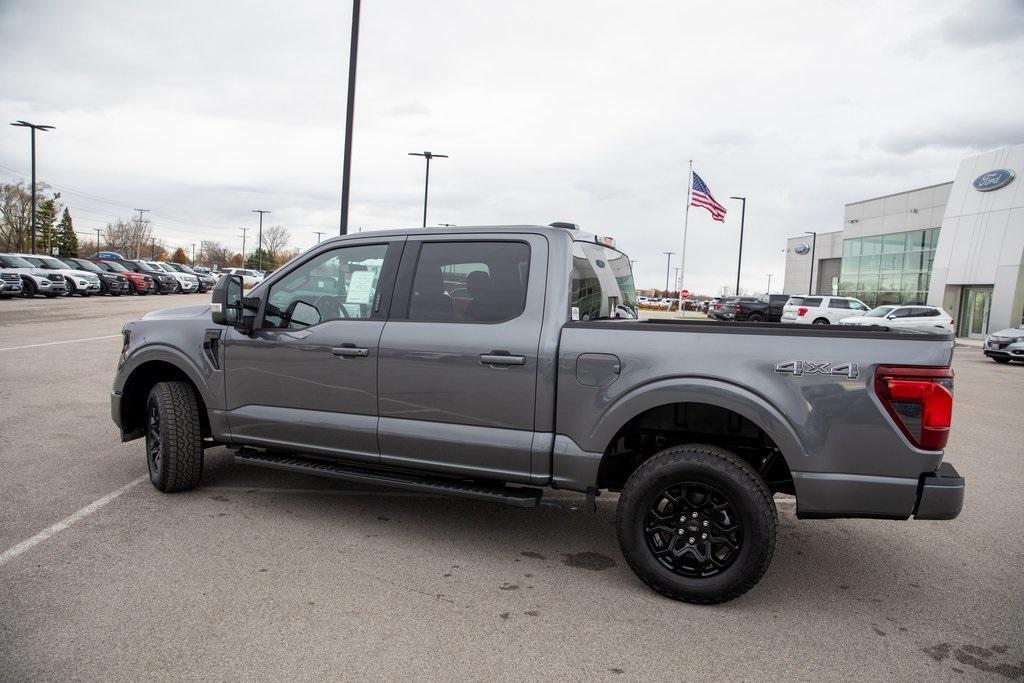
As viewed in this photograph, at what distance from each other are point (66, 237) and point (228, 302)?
318 feet

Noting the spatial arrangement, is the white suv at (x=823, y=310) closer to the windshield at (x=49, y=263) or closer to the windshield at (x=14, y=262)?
the windshield at (x=49, y=263)

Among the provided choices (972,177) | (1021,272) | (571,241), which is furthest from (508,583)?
(972,177)

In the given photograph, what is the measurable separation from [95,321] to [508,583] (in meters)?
18.6

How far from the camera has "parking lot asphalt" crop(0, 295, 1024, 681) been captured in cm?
288

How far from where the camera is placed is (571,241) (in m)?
4.08

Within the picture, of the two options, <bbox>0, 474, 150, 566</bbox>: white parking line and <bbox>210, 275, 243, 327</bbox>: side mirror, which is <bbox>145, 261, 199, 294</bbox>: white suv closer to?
<bbox>0, 474, 150, 566</bbox>: white parking line

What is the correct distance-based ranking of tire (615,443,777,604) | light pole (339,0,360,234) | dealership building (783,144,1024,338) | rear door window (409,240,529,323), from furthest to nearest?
dealership building (783,144,1024,338) < light pole (339,0,360,234) < rear door window (409,240,529,323) < tire (615,443,777,604)

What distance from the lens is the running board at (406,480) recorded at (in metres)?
Answer: 3.82

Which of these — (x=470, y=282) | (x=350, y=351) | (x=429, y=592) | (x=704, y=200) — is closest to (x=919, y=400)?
(x=470, y=282)

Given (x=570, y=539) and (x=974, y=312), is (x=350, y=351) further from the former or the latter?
(x=974, y=312)

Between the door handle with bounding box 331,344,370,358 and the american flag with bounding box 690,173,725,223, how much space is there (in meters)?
24.1

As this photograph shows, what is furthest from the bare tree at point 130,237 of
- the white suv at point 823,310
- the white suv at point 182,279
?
the white suv at point 823,310

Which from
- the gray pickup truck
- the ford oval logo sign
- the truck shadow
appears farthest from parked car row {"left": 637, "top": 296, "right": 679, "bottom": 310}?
the gray pickup truck

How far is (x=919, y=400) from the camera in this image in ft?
10.4
